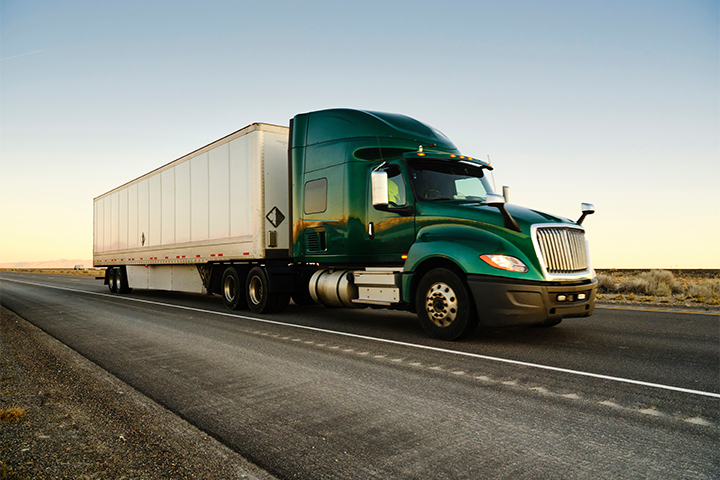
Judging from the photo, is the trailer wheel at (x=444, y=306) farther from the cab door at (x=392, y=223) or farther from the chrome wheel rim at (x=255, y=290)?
the chrome wheel rim at (x=255, y=290)

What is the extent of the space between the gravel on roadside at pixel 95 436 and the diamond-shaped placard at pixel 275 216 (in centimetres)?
619

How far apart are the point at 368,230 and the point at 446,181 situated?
5.31 ft

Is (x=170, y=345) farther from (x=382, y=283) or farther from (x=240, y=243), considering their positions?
(x=240, y=243)

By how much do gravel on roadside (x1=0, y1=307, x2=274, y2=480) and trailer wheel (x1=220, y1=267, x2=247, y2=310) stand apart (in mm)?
6617

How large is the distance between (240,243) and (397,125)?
4.79 meters

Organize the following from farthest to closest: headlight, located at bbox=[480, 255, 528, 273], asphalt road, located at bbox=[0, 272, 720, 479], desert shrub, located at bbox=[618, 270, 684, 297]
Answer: desert shrub, located at bbox=[618, 270, 684, 297] < headlight, located at bbox=[480, 255, 528, 273] < asphalt road, located at bbox=[0, 272, 720, 479]

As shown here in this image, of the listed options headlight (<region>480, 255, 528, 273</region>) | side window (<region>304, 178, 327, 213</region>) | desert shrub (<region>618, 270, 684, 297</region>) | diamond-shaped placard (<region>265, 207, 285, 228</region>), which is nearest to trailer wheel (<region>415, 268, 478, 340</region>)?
headlight (<region>480, 255, 528, 273</region>)

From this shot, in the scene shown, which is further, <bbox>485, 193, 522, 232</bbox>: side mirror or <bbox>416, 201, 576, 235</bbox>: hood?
<bbox>416, 201, 576, 235</bbox>: hood

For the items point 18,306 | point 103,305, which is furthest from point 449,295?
point 18,306

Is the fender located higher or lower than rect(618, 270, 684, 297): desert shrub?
higher

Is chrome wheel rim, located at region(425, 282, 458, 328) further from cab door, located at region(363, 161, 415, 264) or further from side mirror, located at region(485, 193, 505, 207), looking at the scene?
side mirror, located at region(485, 193, 505, 207)

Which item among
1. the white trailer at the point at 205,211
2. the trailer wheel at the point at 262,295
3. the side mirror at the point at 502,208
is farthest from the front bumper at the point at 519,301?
the trailer wheel at the point at 262,295

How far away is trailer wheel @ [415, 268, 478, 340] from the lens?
7273mm

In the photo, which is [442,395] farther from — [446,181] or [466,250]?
[446,181]
